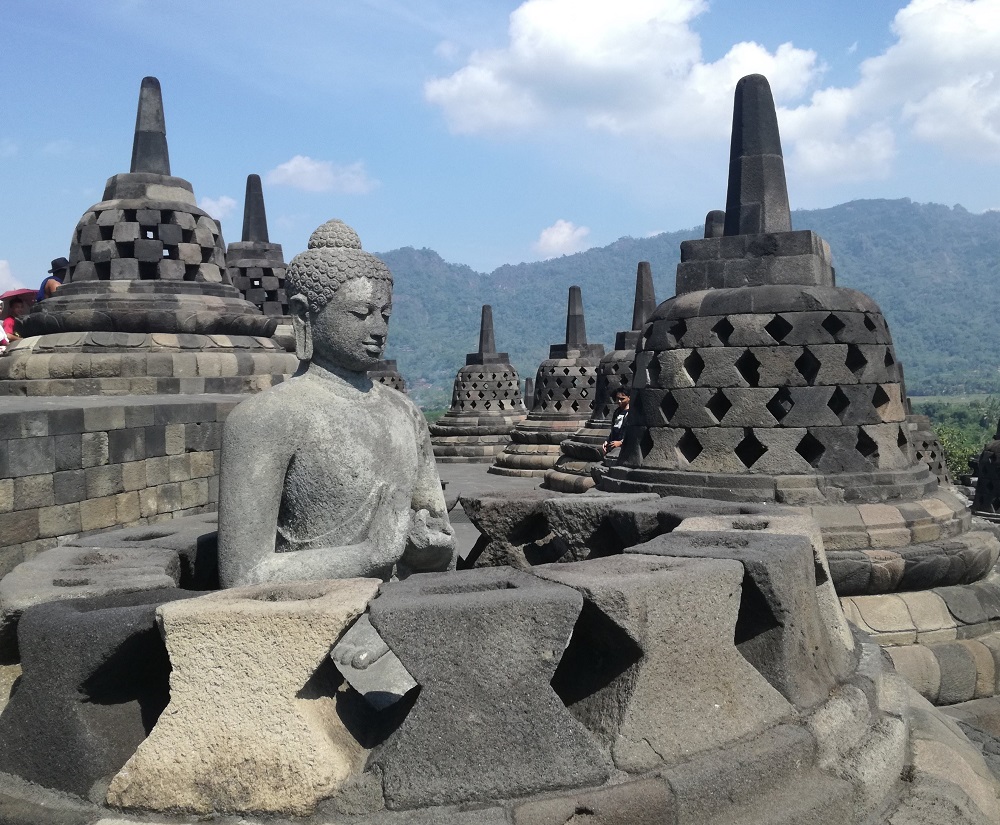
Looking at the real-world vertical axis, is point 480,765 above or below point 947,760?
above

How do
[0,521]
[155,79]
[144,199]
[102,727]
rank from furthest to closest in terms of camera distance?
[155,79], [144,199], [0,521], [102,727]

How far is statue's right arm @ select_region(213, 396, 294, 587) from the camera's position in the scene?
2.50 meters

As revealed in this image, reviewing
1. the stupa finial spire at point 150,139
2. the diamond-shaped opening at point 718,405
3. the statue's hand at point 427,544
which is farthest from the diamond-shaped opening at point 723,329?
the stupa finial spire at point 150,139

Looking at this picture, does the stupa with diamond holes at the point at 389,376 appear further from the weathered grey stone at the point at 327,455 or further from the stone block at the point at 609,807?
the stone block at the point at 609,807

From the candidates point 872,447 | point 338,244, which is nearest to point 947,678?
point 872,447

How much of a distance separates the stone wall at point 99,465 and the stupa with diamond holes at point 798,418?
304 centimetres

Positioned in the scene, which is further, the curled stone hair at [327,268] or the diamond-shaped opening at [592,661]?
the curled stone hair at [327,268]

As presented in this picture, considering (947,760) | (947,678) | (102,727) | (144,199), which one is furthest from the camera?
(144,199)

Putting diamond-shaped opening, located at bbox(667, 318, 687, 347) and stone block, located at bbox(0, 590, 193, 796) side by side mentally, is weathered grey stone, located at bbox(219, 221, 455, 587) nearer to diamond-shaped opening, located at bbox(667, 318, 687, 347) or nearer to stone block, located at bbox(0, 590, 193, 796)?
stone block, located at bbox(0, 590, 193, 796)

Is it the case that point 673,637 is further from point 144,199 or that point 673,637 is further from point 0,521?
point 144,199

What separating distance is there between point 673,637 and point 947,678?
117 inches

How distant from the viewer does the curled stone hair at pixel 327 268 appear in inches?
106

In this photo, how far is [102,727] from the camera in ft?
6.89

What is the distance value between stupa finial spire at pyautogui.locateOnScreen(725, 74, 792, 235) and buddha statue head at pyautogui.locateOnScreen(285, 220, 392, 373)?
3.67m
